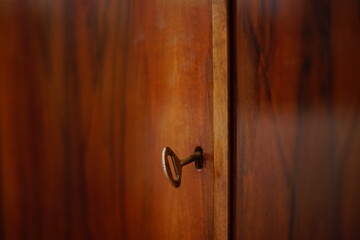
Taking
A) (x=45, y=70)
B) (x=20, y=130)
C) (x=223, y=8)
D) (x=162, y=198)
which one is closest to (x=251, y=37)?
(x=223, y=8)

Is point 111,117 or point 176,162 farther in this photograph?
point 111,117

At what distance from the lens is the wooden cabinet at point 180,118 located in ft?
1.12

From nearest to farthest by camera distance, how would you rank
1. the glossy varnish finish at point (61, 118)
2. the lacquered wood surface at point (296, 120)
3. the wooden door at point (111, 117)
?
the lacquered wood surface at point (296, 120), the wooden door at point (111, 117), the glossy varnish finish at point (61, 118)

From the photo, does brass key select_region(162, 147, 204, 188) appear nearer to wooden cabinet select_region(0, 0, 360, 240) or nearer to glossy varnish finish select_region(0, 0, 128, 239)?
wooden cabinet select_region(0, 0, 360, 240)

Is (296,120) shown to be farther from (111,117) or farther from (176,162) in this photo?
(111,117)

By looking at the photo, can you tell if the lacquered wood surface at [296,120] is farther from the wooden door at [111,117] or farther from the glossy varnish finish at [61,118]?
the glossy varnish finish at [61,118]

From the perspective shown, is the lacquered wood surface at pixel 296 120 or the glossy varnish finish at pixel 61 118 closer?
the lacquered wood surface at pixel 296 120

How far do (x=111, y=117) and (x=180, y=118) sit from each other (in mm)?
166

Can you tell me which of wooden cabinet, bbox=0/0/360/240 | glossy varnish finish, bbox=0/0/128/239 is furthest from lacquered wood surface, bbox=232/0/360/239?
glossy varnish finish, bbox=0/0/128/239

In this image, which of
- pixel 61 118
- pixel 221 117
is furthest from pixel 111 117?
pixel 221 117

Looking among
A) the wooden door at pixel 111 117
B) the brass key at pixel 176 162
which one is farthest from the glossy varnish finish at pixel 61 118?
the brass key at pixel 176 162

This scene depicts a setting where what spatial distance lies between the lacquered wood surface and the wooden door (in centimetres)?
3

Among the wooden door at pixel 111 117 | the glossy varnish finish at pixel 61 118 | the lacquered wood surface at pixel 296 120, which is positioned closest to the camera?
the lacquered wood surface at pixel 296 120

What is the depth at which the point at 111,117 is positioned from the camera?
560 millimetres
